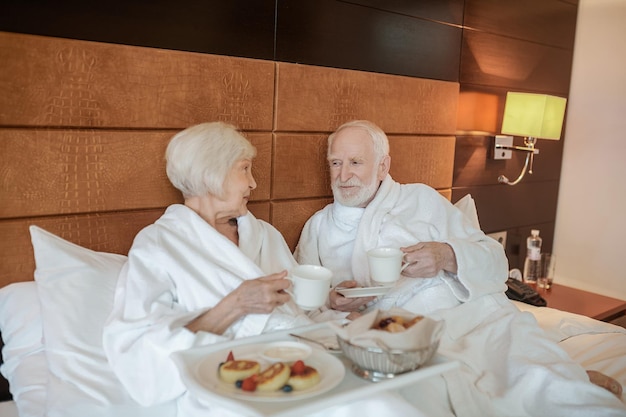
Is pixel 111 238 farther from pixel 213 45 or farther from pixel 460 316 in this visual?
pixel 460 316

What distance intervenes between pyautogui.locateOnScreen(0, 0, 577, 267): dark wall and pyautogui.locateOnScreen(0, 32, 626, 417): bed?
65mm

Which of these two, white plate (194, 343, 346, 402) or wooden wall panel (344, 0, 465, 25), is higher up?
wooden wall panel (344, 0, 465, 25)

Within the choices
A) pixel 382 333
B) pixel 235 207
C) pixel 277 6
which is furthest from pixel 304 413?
pixel 277 6

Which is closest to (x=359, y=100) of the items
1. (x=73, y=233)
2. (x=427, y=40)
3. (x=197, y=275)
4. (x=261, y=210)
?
(x=427, y=40)

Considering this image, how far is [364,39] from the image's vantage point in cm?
253

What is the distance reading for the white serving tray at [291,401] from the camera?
1.14 meters

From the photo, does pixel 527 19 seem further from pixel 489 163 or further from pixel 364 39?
pixel 364 39

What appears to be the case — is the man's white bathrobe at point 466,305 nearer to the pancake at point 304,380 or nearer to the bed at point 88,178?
the bed at point 88,178

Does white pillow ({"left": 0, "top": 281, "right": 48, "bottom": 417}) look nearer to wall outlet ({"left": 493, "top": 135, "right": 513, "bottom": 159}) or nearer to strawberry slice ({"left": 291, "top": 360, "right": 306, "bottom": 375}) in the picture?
strawberry slice ({"left": 291, "top": 360, "right": 306, "bottom": 375})

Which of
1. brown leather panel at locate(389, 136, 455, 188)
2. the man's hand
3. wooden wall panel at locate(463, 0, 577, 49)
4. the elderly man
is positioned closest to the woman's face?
the elderly man

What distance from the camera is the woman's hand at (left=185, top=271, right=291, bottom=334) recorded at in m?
1.56

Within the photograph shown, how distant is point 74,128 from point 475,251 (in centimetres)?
143

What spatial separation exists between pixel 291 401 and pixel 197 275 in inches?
24.8

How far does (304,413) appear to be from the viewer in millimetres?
1146
